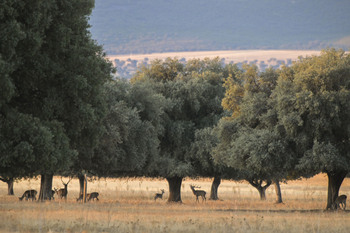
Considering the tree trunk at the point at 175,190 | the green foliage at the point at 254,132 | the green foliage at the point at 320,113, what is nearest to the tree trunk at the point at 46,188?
the green foliage at the point at 254,132

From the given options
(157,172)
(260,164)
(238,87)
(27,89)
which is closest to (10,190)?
(157,172)

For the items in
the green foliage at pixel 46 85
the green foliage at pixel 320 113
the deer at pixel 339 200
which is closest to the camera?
the green foliage at pixel 46 85

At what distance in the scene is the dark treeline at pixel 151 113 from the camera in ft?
63.7

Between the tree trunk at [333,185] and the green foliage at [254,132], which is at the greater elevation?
the green foliage at [254,132]

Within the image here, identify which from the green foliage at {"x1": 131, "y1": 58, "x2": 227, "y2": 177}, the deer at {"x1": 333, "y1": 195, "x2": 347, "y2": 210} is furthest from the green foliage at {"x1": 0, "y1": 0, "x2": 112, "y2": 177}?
the green foliage at {"x1": 131, "y1": 58, "x2": 227, "y2": 177}

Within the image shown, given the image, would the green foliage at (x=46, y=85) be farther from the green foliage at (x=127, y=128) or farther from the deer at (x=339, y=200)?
the deer at (x=339, y=200)

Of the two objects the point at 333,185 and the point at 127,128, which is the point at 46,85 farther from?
the point at 333,185

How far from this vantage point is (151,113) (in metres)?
39.8

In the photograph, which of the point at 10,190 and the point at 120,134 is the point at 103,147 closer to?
the point at 120,134

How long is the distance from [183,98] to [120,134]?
13.6 meters

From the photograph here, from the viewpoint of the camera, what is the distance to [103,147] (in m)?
34.9

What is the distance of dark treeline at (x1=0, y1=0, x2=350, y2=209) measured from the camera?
Answer: 1941 cm

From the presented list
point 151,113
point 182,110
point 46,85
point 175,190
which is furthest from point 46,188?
point 46,85

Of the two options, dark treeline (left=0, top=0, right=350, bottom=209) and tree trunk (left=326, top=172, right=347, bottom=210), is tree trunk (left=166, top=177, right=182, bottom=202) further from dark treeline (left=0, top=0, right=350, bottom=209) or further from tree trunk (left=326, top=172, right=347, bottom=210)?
tree trunk (left=326, top=172, right=347, bottom=210)
